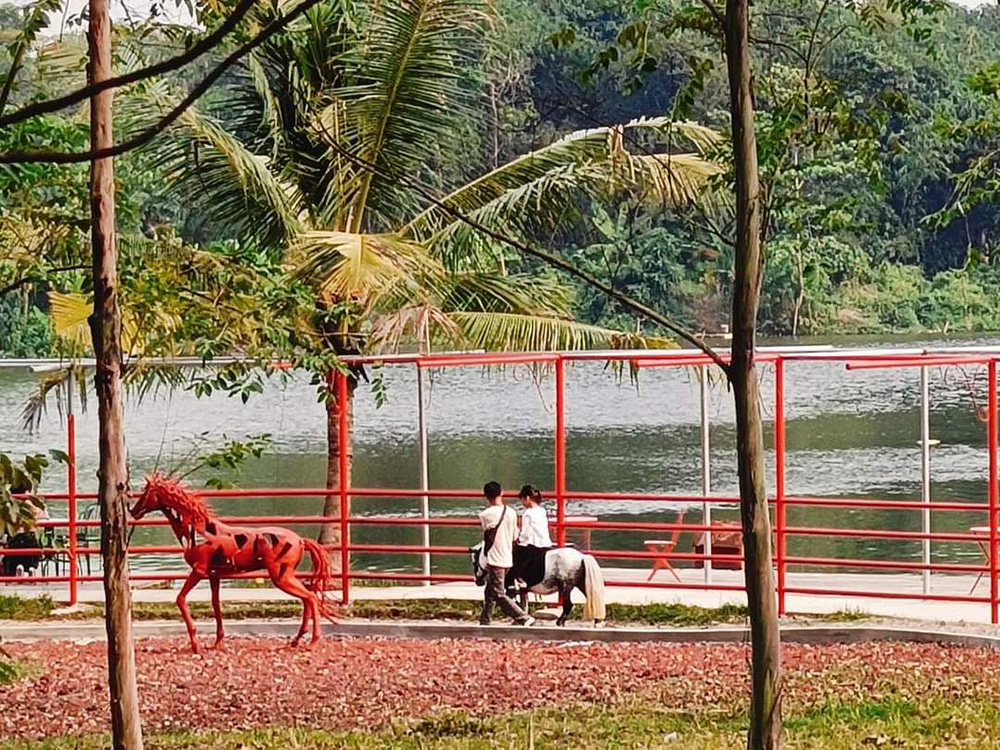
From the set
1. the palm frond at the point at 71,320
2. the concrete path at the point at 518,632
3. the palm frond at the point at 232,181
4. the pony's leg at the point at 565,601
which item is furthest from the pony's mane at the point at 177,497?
the palm frond at the point at 232,181

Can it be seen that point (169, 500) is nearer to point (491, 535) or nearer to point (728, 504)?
point (491, 535)

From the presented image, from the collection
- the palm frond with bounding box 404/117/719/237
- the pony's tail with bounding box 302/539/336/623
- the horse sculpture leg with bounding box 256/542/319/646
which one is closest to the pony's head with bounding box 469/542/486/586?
the pony's tail with bounding box 302/539/336/623

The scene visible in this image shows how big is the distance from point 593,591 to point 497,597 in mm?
820

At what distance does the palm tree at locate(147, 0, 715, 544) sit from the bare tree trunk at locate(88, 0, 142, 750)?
32.4ft

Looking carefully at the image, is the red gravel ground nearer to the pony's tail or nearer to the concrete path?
the concrete path

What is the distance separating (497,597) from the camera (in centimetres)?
1495

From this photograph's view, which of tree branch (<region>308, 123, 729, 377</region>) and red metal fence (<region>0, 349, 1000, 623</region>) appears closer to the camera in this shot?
tree branch (<region>308, 123, 729, 377</region>)

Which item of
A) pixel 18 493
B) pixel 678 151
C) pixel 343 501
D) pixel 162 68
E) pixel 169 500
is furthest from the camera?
pixel 678 151

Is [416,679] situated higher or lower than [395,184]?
lower

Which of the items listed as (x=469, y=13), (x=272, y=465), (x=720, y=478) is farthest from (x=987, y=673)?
(x=272, y=465)

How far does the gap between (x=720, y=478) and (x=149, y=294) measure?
1206 inches

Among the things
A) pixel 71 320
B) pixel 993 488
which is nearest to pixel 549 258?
pixel 993 488

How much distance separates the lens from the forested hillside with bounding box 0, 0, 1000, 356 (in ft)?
20.5

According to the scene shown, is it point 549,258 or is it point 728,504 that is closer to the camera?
point 549,258
